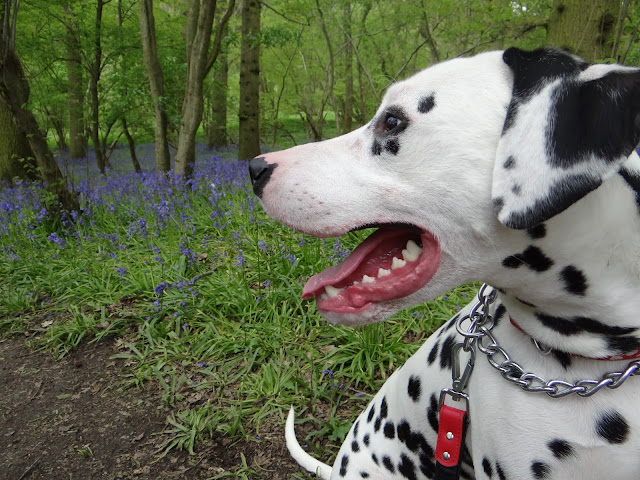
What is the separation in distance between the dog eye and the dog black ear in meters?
0.32

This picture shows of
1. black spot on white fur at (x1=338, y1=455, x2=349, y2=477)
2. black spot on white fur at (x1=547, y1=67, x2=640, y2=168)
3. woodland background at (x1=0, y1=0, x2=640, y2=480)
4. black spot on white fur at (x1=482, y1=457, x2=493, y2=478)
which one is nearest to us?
black spot on white fur at (x1=547, y1=67, x2=640, y2=168)

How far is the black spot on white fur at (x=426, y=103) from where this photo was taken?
1.30 metres

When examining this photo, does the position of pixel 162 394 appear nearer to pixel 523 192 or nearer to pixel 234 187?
pixel 523 192

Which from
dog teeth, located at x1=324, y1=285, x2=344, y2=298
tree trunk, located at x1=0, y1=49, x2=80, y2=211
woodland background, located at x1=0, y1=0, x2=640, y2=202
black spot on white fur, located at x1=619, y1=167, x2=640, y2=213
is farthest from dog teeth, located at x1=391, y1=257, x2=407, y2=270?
tree trunk, located at x1=0, y1=49, x2=80, y2=211

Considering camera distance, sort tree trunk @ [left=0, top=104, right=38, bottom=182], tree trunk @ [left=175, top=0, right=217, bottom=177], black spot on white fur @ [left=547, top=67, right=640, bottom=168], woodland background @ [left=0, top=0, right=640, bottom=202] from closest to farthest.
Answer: black spot on white fur @ [left=547, top=67, right=640, bottom=168], woodland background @ [left=0, top=0, right=640, bottom=202], tree trunk @ [left=175, top=0, right=217, bottom=177], tree trunk @ [left=0, top=104, right=38, bottom=182]

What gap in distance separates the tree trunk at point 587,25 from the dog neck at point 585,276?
478 centimetres

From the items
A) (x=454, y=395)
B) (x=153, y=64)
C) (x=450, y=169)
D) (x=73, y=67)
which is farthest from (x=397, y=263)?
(x=73, y=67)

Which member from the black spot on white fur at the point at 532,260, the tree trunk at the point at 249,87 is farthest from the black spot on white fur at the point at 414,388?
the tree trunk at the point at 249,87

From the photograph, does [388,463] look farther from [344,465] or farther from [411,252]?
[411,252]

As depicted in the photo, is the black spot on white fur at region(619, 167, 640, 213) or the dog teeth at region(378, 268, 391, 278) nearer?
the black spot on white fur at region(619, 167, 640, 213)

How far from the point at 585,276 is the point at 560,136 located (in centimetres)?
39

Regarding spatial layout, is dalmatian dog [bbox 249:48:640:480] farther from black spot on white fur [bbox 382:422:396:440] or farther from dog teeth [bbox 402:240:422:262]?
black spot on white fur [bbox 382:422:396:440]

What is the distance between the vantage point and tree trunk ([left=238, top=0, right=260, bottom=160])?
8.46m

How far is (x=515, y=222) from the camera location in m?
1.10
